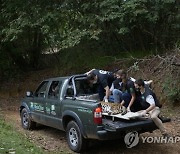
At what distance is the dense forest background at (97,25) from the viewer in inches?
464

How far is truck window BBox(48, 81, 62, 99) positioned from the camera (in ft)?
28.0

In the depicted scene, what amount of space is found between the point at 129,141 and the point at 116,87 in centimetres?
166

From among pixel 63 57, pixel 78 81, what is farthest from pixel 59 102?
pixel 63 57

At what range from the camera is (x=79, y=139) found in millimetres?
7355

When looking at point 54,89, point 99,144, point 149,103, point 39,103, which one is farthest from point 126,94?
point 39,103

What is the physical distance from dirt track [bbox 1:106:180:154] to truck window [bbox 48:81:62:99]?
121cm

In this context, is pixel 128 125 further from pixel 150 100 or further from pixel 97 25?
pixel 97 25

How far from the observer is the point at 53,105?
334 inches

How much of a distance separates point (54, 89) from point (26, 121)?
2131mm

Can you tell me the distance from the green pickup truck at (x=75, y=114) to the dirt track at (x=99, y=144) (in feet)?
1.24

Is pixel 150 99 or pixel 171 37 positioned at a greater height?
pixel 171 37

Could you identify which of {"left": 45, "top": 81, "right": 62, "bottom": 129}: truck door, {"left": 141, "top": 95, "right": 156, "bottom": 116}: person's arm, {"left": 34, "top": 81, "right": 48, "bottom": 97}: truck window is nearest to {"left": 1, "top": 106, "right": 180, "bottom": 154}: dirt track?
{"left": 45, "top": 81, "right": 62, "bottom": 129}: truck door

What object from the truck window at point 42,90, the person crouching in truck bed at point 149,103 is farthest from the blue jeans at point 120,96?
the truck window at point 42,90

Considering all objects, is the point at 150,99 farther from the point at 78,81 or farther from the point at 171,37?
the point at 171,37
